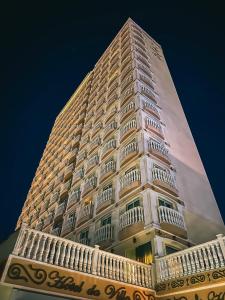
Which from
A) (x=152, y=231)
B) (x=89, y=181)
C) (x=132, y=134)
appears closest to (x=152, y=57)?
(x=132, y=134)

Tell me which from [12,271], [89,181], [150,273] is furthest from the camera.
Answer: [89,181]

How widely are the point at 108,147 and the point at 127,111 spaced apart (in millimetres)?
3807

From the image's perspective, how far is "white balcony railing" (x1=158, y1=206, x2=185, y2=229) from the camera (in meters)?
13.6

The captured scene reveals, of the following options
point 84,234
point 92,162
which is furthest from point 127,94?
point 84,234

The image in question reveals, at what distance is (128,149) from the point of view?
1916 cm

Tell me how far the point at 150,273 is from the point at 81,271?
12.0 ft

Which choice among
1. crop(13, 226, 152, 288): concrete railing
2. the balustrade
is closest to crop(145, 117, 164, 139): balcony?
the balustrade

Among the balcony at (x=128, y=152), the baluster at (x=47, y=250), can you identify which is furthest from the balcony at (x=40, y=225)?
the baluster at (x=47, y=250)

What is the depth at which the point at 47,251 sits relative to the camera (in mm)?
9352

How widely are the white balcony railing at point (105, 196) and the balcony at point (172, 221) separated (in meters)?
4.75

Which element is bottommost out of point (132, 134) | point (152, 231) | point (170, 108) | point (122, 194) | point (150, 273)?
point (150, 273)

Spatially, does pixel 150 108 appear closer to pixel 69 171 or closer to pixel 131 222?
pixel 131 222

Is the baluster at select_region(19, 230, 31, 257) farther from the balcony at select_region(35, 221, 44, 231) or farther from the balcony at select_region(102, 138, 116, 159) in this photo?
the balcony at select_region(35, 221, 44, 231)

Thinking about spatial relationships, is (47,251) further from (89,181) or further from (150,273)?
(89,181)
